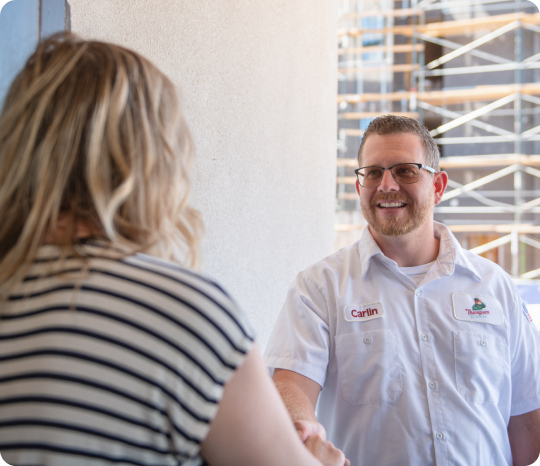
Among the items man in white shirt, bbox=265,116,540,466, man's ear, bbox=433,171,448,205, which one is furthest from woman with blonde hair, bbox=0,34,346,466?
man's ear, bbox=433,171,448,205

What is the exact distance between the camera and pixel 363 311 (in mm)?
1338

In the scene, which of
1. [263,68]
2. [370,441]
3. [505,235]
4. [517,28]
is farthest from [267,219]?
[517,28]

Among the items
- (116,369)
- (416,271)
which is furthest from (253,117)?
(116,369)

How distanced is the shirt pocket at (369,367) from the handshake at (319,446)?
0.37m

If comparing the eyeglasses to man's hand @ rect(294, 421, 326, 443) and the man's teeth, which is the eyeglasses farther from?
man's hand @ rect(294, 421, 326, 443)

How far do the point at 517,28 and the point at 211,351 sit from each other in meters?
6.83

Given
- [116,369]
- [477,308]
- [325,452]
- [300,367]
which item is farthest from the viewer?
[477,308]

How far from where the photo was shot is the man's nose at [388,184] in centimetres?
146

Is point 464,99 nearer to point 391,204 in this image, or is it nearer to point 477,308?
point 391,204

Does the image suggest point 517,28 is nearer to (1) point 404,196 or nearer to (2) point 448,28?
(2) point 448,28

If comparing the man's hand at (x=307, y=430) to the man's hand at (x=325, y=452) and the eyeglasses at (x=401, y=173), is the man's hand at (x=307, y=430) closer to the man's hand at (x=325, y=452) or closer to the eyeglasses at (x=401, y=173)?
the man's hand at (x=325, y=452)

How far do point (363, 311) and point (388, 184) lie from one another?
0.39 m

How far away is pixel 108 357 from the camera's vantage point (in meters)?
0.47

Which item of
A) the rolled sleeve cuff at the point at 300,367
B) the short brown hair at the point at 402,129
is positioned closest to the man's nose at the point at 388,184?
the short brown hair at the point at 402,129
